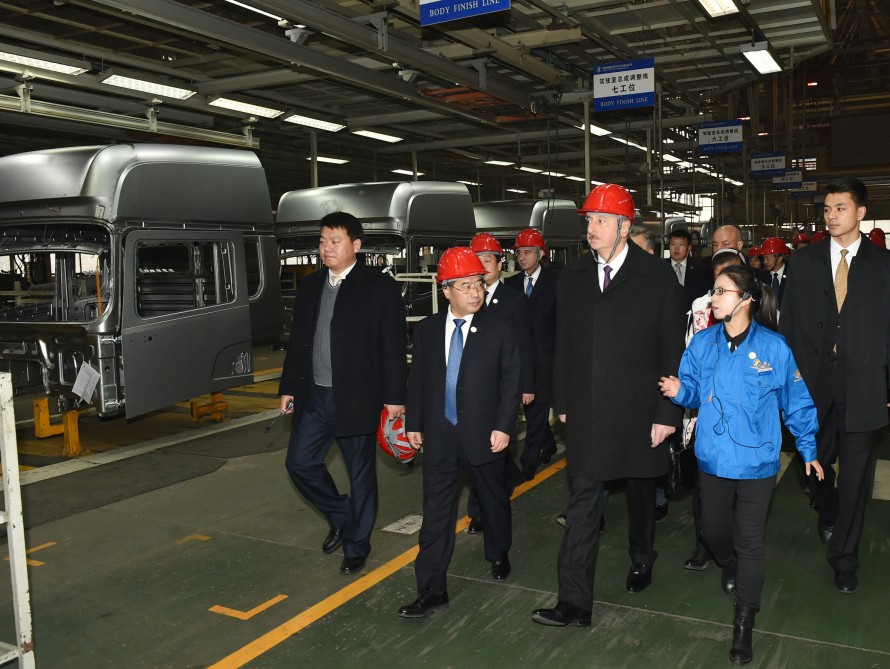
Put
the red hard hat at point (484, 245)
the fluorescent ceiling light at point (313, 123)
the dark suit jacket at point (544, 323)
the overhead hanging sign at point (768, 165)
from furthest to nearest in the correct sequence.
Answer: the overhead hanging sign at point (768, 165) → the fluorescent ceiling light at point (313, 123) → the dark suit jacket at point (544, 323) → the red hard hat at point (484, 245)

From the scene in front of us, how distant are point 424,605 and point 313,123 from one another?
12.4m

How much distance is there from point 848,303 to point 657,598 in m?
1.89

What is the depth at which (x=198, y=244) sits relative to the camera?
9.22 meters

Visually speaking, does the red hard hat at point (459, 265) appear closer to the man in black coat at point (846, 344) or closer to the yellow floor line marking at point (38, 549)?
the man in black coat at point (846, 344)

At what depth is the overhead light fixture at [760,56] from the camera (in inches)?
455

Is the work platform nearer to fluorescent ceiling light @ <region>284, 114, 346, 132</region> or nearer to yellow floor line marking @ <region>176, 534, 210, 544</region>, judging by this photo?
yellow floor line marking @ <region>176, 534, 210, 544</region>

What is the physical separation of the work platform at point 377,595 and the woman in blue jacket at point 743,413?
513 millimetres

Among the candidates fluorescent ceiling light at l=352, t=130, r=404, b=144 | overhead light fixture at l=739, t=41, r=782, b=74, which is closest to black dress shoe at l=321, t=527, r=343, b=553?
overhead light fixture at l=739, t=41, r=782, b=74

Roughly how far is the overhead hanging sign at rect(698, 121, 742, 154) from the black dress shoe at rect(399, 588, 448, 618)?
1387 centimetres

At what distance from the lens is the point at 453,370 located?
173 inches

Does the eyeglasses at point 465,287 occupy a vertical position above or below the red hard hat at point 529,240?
below

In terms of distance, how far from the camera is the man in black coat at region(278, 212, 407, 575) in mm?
4883

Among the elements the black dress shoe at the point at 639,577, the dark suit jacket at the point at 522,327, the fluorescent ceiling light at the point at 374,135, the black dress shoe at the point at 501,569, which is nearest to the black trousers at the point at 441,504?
the black dress shoe at the point at 501,569

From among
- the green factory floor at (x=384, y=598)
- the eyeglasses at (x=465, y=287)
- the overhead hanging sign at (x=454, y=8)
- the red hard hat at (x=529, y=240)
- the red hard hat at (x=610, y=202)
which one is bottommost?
the green factory floor at (x=384, y=598)
